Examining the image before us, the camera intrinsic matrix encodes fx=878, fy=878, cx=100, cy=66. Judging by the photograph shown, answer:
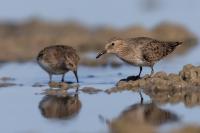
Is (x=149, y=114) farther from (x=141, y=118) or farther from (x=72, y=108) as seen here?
(x=72, y=108)

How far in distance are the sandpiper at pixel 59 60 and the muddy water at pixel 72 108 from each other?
41cm

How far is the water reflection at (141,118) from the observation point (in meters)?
14.1

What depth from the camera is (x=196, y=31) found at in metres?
32.4

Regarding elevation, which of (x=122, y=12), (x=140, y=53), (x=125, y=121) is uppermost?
(x=122, y=12)

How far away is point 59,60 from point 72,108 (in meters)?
3.34

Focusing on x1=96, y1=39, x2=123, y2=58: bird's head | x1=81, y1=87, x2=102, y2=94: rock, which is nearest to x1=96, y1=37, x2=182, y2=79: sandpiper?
Answer: x1=96, y1=39, x2=123, y2=58: bird's head

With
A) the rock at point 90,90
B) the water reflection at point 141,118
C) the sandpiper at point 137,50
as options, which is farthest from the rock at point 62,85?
the water reflection at point 141,118

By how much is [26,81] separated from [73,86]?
1844mm

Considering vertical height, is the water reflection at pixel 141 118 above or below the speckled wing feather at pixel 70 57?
below

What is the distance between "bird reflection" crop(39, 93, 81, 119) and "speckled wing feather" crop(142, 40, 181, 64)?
220 centimetres

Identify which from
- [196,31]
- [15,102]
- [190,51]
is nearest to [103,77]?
[15,102]

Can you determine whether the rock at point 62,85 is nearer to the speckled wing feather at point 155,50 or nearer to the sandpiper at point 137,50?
the sandpiper at point 137,50

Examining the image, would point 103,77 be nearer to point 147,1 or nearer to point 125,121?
point 125,121

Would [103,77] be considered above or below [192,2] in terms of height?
below
